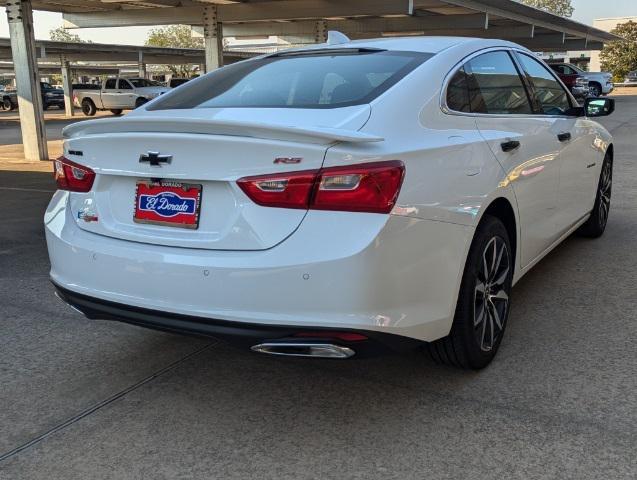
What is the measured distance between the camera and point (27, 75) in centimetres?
1352

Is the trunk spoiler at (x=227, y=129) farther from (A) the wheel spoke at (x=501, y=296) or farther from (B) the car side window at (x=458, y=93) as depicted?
(A) the wheel spoke at (x=501, y=296)

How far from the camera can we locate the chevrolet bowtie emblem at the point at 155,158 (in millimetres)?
2738

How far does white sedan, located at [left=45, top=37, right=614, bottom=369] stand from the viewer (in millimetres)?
2523

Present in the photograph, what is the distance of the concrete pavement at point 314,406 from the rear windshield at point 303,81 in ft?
4.46

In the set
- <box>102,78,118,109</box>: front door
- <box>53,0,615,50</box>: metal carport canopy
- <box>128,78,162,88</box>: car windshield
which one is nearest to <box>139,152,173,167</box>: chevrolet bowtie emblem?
<box>53,0,615,50</box>: metal carport canopy

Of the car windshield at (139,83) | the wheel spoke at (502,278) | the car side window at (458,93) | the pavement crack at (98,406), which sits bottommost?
the car windshield at (139,83)

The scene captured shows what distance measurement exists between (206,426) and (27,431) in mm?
769

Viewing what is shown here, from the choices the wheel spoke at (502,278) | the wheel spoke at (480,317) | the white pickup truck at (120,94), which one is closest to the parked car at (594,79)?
the white pickup truck at (120,94)

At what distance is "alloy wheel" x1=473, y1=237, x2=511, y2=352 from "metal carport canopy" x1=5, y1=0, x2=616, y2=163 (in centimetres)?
1254

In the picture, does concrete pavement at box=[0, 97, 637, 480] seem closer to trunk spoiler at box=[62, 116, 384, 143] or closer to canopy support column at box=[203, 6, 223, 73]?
trunk spoiler at box=[62, 116, 384, 143]

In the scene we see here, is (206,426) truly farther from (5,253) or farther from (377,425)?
(5,253)

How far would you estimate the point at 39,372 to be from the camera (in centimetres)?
346

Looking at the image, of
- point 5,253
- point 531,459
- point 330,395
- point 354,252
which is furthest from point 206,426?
point 5,253

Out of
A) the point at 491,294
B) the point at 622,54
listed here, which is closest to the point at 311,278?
the point at 491,294
